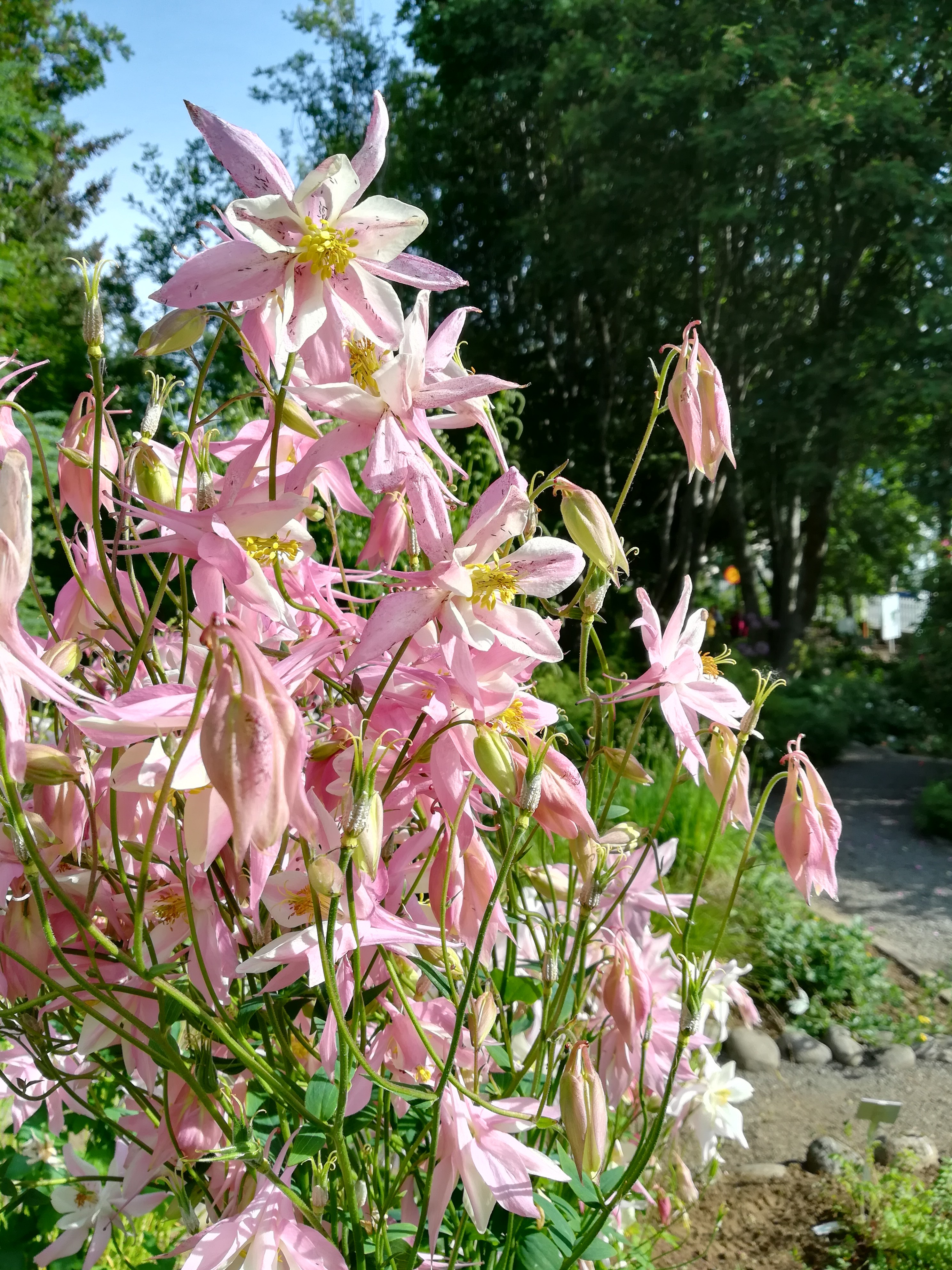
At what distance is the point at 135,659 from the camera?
640mm

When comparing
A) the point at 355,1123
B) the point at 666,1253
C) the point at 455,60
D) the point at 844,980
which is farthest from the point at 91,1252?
the point at 455,60

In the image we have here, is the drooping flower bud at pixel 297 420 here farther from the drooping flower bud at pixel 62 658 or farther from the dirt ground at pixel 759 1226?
the dirt ground at pixel 759 1226

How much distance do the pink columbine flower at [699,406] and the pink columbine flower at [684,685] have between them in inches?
5.6

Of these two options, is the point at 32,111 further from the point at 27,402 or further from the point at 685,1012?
the point at 685,1012

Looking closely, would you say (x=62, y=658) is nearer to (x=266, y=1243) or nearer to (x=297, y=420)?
(x=297, y=420)

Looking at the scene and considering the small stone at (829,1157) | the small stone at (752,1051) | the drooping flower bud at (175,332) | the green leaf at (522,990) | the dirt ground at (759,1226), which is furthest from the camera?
the small stone at (752,1051)

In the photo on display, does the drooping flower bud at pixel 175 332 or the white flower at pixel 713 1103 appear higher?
the drooping flower bud at pixel 175 332

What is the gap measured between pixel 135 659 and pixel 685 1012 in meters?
0.57

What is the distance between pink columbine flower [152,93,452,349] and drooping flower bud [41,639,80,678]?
278 millimetres

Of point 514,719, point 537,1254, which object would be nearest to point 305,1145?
point 537,1254

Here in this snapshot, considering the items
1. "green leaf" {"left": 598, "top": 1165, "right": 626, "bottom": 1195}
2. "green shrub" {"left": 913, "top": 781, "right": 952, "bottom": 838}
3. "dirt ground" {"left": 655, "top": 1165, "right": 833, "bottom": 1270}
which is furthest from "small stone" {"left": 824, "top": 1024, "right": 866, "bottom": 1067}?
"green shrub" {"left": 913, "top": 781, "right": 952, "bottom": 838}

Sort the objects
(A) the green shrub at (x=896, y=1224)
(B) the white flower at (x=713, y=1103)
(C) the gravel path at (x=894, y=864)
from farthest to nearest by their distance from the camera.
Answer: (C) the gravel path at (x=894, y=864) < (A) the green shrub at (x=896, y=1224) < (B) the white flower at (x=713, y=1103)

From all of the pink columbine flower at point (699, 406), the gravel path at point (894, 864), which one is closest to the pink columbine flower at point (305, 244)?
the pink columbine flower at point (699, 406)

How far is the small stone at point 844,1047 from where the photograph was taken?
11.0 ft
